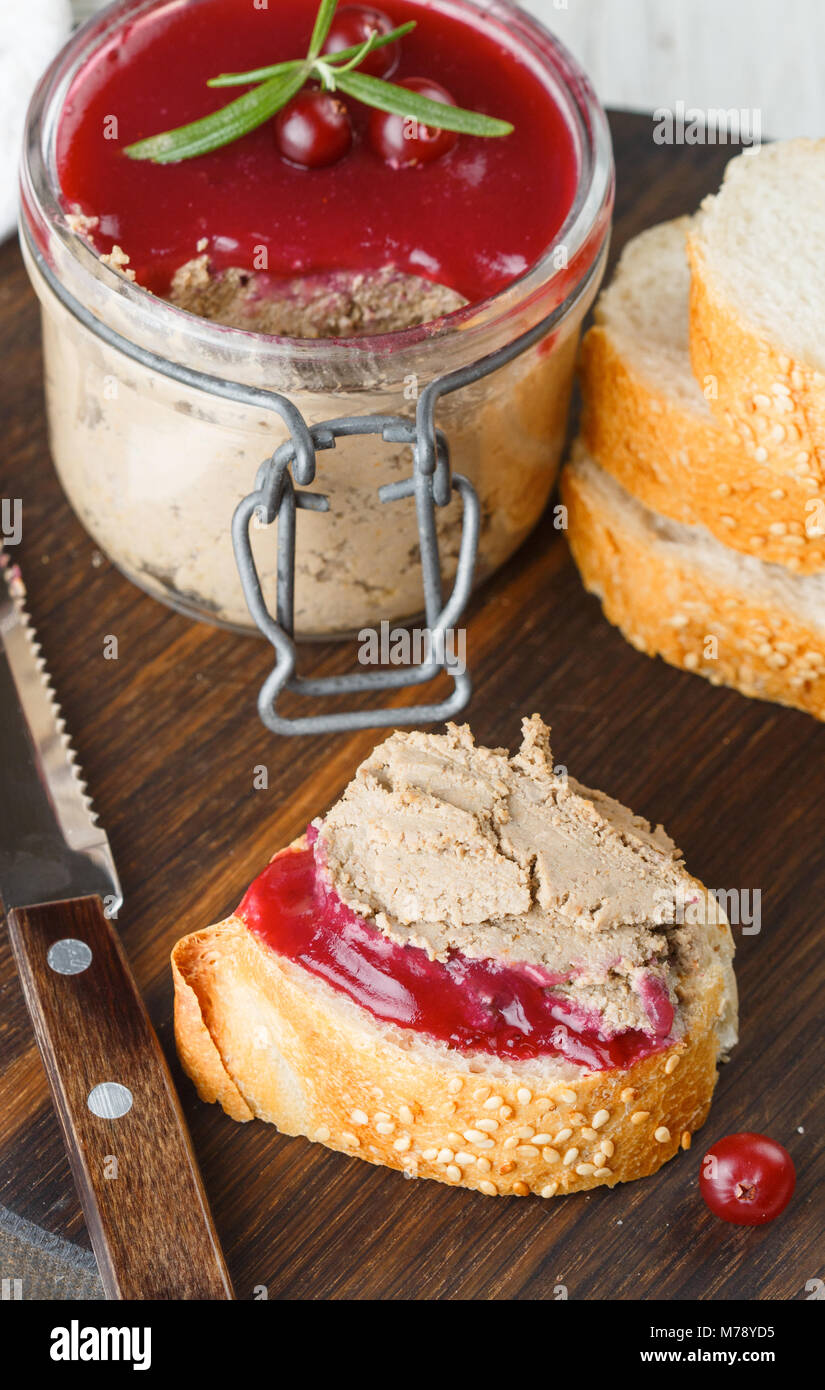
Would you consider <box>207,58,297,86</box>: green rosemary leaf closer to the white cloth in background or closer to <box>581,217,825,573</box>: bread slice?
<box>581,217,825,573</box>: bread slice

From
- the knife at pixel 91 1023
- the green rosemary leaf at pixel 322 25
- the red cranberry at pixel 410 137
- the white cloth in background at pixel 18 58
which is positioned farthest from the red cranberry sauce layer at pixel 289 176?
the knife at pixel 91 1023

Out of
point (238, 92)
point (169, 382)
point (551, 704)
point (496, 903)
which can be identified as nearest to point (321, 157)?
point (238, 92)

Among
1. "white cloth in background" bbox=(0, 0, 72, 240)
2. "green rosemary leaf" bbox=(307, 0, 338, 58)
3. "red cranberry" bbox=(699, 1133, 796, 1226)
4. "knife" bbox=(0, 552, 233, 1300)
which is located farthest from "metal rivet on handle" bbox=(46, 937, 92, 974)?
"white cloth in background" bbox=(0, 0, 72, 240)

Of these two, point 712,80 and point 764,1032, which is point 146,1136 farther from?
point 712,80

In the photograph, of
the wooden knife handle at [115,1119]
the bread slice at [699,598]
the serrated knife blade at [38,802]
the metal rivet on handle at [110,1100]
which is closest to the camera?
the wooden knife handle at [115,1119]

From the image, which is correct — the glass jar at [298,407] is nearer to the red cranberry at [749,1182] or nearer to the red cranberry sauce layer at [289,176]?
the red cranberry sauce layer at [289,176]

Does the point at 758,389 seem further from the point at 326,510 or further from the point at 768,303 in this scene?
the point at 326,510
